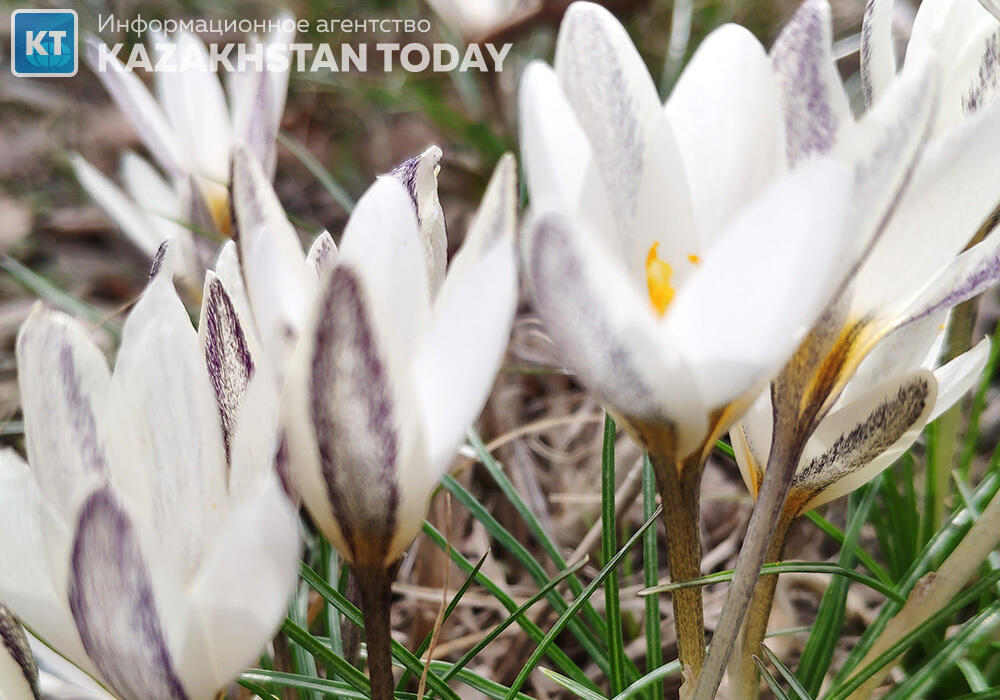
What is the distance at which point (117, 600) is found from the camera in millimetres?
342

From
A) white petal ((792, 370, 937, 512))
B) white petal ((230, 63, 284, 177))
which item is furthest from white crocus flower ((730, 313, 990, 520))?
white petal ((230, 63, 284, 177))

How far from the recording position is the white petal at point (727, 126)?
0.39 m

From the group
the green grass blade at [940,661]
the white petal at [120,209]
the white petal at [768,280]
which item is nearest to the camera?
the white petal at [768,280]

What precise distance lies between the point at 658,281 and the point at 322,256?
0.15 m

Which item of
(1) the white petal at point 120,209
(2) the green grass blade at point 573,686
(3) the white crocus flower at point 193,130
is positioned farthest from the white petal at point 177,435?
(1) the white petal at point 120,209

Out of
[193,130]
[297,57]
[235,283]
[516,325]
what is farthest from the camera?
[297,57]

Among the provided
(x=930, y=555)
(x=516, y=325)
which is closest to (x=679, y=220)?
(x=930, y=555)

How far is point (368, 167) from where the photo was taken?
77.0 inches

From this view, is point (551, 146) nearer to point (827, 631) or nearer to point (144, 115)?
point (827, 631)

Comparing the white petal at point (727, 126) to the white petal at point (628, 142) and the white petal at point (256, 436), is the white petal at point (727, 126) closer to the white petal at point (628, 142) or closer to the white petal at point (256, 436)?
the white petal at point (628, 142)

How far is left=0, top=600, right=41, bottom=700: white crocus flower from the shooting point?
0.44m

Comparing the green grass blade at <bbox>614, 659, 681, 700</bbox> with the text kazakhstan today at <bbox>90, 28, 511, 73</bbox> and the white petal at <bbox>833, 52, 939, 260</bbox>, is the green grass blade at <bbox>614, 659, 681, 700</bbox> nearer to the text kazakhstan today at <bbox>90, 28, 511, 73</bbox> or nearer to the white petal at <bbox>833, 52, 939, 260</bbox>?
the white petal at <bbox>833, 52, 939, 260</bbox>

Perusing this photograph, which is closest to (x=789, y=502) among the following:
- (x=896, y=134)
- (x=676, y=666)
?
(x=676, y=666)

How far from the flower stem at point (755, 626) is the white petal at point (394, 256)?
22cm
